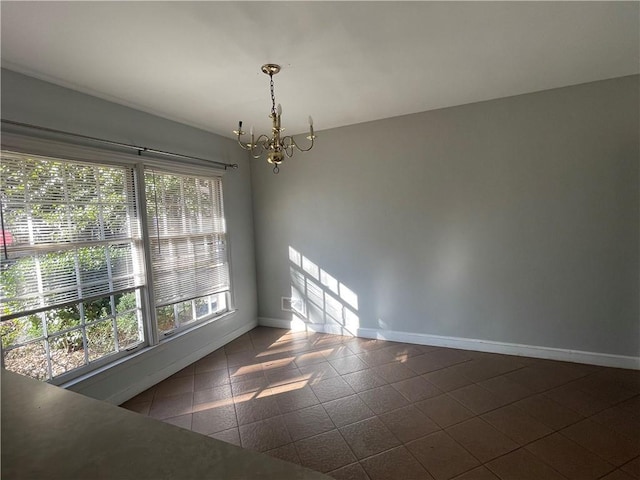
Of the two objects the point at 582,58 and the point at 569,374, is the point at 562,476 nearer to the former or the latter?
the point at 569,374

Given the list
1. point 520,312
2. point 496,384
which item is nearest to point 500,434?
point 496,384

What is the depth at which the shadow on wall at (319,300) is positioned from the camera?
3826 millimetres

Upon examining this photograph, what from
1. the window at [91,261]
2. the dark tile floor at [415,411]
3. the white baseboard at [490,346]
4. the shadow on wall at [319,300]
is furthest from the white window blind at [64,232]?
the white baseboard at [490,346]

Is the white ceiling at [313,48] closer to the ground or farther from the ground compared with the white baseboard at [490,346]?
farther from the ground

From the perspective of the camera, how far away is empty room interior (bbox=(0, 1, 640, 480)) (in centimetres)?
174

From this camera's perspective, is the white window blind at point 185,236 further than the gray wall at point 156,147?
Yes

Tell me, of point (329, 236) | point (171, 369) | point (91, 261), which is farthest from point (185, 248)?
point (329, 236)

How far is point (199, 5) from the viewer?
1.52 m

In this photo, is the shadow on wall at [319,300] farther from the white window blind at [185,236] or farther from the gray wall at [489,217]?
the white window blind at [185,236]

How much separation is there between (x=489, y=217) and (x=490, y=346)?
131 centimetres

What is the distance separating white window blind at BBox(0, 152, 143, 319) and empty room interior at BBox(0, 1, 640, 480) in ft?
0.05

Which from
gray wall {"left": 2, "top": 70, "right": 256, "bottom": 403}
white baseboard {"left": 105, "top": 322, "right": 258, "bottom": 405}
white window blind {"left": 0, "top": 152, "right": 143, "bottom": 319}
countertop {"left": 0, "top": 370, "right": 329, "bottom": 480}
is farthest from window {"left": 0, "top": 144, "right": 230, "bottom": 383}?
countertop {"left": 0, "top": 370, "right": 329, "bottom": 480}

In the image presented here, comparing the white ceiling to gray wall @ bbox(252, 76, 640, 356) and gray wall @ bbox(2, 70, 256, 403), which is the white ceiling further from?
gray wall @ bbox(252, 76, 640, 356)

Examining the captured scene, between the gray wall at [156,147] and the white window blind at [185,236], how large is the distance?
19cm
